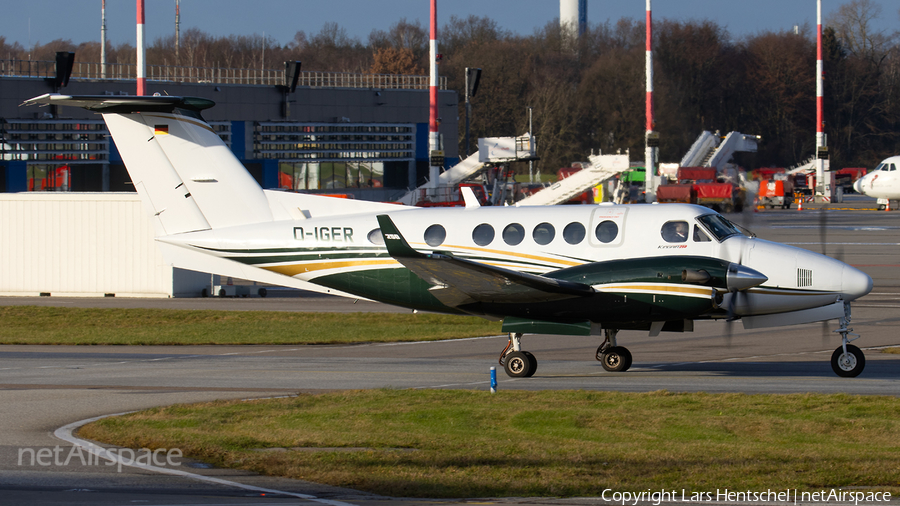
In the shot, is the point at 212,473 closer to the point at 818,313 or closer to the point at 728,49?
the point at 818,313

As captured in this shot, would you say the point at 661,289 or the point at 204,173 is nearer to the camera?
the point at 661,289

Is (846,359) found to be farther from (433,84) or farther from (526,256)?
(433,84)

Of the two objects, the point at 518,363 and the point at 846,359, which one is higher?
the point at 846,359

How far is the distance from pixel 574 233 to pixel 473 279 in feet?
7.91

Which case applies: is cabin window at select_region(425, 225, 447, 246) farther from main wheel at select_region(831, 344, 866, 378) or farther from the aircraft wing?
main wheel at select_region(831, 344, 866, 378)

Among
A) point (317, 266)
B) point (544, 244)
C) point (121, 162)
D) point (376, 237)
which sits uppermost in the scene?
point (121, 162)

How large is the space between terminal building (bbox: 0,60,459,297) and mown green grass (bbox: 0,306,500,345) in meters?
4.18

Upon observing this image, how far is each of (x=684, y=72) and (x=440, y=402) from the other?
108 m

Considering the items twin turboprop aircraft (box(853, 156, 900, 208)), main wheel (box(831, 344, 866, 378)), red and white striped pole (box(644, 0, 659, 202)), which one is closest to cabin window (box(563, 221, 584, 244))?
main wheel (box(831, 344, 866, 378))

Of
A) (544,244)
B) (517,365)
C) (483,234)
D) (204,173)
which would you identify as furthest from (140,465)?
(204,173)

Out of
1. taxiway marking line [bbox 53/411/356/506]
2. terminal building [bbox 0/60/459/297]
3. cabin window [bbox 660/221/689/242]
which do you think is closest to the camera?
taxiway marking line [bbox 53/411/356/506]

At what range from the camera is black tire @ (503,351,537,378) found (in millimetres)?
15688

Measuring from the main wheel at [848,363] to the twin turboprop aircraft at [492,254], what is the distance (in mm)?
23

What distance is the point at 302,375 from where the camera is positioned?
16.1 m
